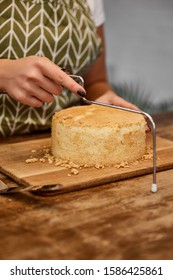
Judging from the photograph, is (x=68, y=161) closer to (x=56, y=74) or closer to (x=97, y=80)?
(x=56, y=74)

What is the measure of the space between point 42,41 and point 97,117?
1.28ft

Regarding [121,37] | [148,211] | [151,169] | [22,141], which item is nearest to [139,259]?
[148,211]

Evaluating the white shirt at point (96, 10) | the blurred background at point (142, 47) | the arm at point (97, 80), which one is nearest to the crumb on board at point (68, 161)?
the arm at point (97, 80)

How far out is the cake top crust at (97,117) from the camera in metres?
1.29

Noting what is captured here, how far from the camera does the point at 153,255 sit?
0.82 meters

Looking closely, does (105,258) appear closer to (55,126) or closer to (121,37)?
(55,126)

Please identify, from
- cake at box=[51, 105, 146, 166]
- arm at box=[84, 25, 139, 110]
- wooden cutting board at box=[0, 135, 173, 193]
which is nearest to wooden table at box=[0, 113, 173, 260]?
wooden cutting board at box=[0, 135, 173, 193]

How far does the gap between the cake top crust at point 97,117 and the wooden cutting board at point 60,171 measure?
0.11m

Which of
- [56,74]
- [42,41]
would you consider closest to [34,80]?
[56,74]

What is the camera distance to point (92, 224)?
0.93 m

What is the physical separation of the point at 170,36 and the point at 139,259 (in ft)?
10.4

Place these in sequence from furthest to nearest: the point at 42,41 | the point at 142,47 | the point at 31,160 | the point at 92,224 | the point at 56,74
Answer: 1. the point at 142,47
2. the point at 42,41
3. the point at 31,160
4. the point at 56,74
5. the point at 92,224

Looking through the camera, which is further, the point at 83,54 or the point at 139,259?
the point at 83,54

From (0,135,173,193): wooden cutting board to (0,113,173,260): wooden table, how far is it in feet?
0.07
